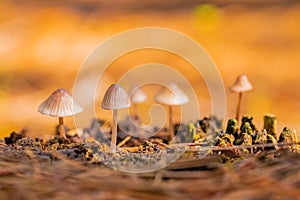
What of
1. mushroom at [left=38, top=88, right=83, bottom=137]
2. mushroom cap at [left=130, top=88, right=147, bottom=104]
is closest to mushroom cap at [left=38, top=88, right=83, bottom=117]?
mushroom at [left=38, top=88, right=83, bottom=137]

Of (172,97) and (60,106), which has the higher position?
(172,97)

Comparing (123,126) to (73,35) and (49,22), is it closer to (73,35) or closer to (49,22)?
(73,35)

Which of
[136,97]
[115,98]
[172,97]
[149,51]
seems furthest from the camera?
[149,51]

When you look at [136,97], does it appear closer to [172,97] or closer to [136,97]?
[136,97]

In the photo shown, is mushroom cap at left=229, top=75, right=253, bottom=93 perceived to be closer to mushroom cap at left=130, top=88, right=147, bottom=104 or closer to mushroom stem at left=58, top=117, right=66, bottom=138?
mushroom cap at left=130, top=88, right=147, bottom=104

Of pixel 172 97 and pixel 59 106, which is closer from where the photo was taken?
pixel 59 106

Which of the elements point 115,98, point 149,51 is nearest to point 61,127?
point 115,98

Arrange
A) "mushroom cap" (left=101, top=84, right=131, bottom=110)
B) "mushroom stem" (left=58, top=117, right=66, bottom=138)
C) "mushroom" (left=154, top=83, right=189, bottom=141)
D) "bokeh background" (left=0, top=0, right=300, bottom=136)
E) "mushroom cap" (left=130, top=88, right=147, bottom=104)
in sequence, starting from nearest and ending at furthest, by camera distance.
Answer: "mushroom cap" (left=101, top=84, right=131, bottom=110), "mushroom stem" (left=58, top=117, right=66, bottom=138), "mushroom" (left=154, top=83, right=189, bottom=141), "mushroom cap" (left=130, top=88, right=147, bottom=104), "bokeh background" (left=0, top=0, right=300, bottom=136)
